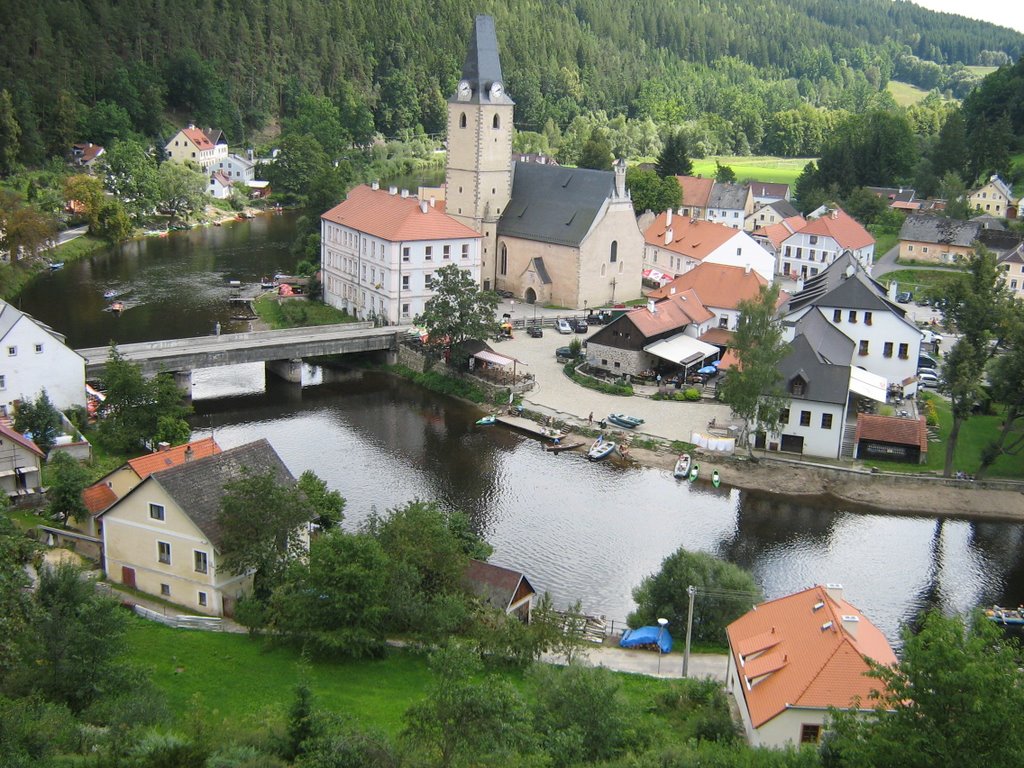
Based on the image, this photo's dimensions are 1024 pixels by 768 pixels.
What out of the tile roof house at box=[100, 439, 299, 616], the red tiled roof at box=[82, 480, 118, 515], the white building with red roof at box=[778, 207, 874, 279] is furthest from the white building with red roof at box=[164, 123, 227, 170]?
the tile roof house at box=[100, 439, 299, 616]

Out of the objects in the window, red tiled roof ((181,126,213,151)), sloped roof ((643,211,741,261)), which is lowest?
the window

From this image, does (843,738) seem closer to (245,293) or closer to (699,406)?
(699,406)

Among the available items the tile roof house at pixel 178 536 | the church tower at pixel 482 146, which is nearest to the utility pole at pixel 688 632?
the tile roof house at pixel 178 536

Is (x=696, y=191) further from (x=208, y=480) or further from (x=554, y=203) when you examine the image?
(x=208, y=480)

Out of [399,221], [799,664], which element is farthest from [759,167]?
[799,664]

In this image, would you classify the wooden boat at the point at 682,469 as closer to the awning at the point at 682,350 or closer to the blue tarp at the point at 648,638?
the awning at the point at 682,350

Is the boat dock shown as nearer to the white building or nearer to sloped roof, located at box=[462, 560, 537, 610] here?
sloped roof, located at box=[462, 560, 537, 610]
